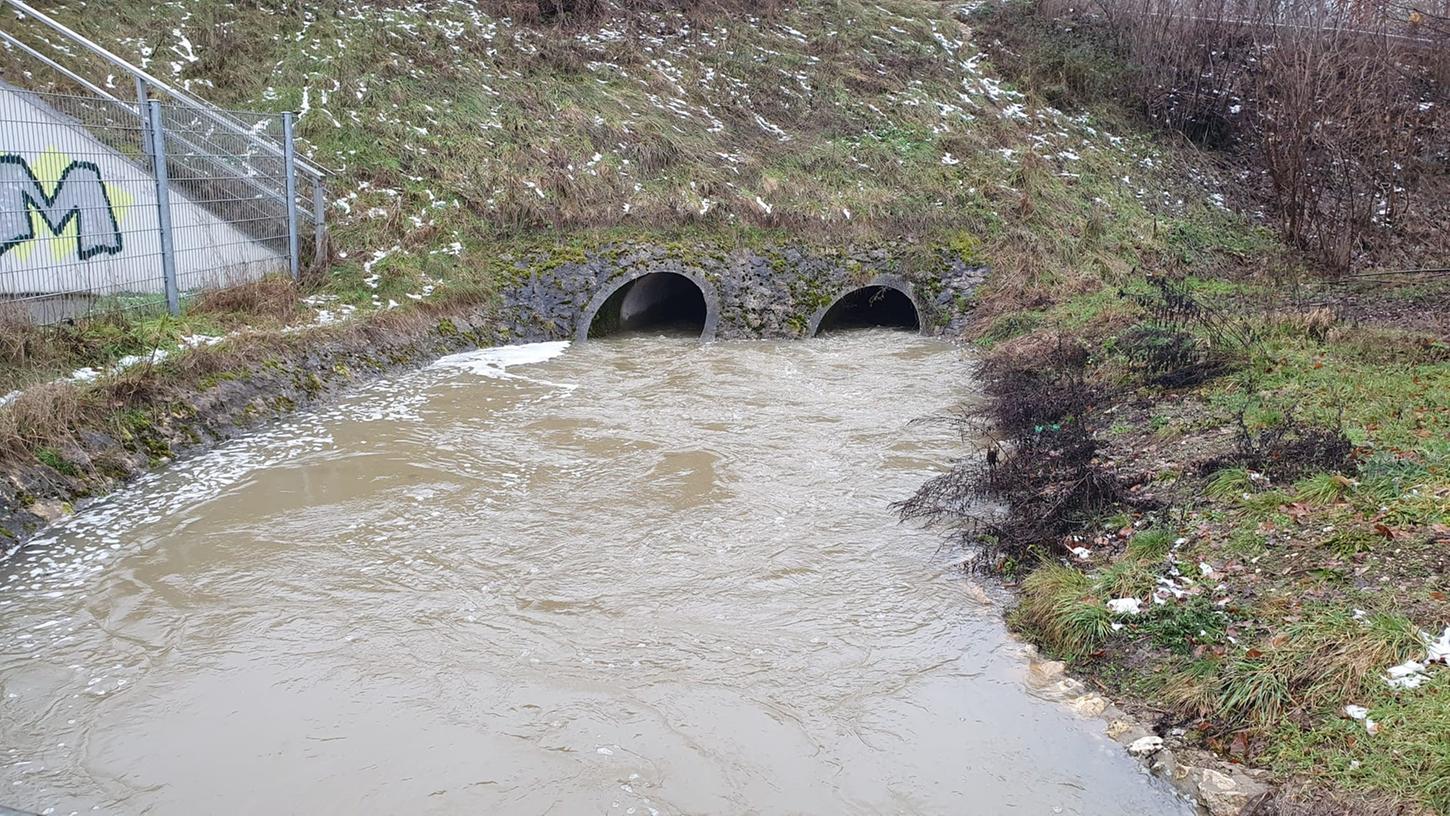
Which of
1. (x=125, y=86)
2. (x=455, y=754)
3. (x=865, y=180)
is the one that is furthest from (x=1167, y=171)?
(x=455, y=754)

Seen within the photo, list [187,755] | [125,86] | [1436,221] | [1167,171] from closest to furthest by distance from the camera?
[187,755], [125,86], [1436,221], [1167,171]

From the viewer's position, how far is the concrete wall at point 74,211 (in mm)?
8922

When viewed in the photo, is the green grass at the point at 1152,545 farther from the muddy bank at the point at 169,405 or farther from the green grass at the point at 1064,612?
the muddy bank at the point at 169,405

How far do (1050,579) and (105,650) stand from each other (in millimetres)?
5590

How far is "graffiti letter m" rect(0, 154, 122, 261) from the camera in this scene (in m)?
8.85

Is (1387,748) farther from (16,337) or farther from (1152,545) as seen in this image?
(16,337)

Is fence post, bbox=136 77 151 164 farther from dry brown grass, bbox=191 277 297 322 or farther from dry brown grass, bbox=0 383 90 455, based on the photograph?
dry brown grass, bbox=0 383 90 455

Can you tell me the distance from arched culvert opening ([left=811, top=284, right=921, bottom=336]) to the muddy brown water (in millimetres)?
7881

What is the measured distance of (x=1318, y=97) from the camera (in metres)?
16.3

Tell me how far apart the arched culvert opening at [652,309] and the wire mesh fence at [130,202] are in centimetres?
443

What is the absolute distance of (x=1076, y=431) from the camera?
30.0 ft

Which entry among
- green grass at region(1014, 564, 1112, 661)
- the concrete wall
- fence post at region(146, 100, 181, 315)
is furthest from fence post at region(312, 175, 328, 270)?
green grass at region(1014, 564, 1112, 661)

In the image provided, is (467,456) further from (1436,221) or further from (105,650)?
(1436,221)

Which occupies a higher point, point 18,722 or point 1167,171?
point 1167,171
